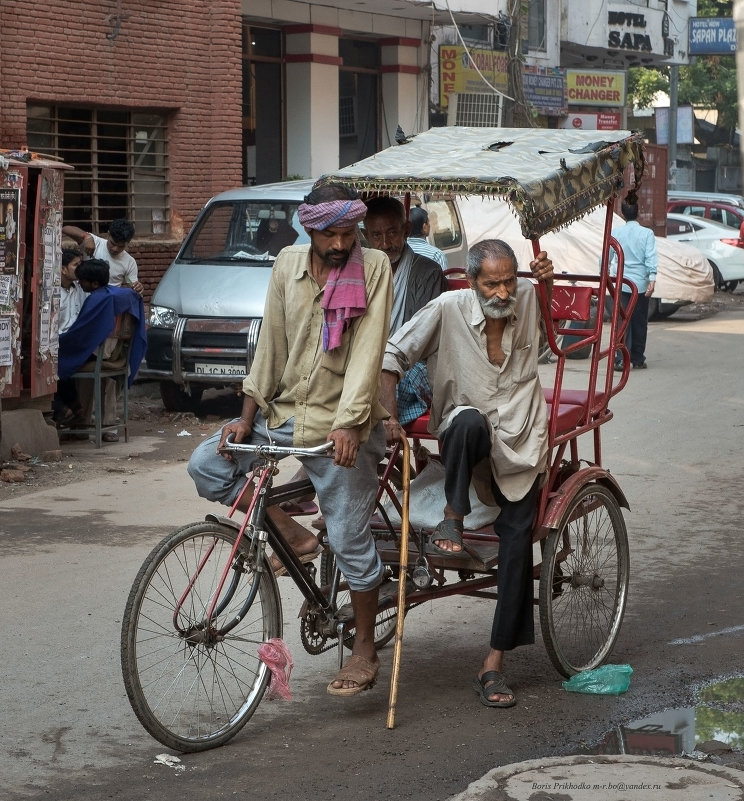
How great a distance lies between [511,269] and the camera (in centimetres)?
474

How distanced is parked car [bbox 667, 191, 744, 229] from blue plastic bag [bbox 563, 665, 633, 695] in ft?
71.0

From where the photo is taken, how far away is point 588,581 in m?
5.29

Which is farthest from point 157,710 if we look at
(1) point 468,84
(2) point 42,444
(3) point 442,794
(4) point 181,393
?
(1) point 468,84

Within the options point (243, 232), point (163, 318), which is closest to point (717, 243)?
point (243, 232)

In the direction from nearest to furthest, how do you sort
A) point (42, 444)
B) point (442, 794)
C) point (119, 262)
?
point (442, 794)
point (42, 444)
point (119, 262)

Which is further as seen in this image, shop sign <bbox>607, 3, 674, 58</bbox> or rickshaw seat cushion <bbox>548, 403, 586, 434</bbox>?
shop sign <bbox>607, 3, 674, 58</bbox>

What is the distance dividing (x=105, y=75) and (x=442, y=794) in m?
12.9

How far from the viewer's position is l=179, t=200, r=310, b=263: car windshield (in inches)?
487

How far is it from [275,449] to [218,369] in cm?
726

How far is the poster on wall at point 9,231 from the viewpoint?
9102 mm

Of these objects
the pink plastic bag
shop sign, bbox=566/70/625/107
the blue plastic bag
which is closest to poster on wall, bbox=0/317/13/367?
the pink plastic bag

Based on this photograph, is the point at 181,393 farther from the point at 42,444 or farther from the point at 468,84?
the point at 468,84

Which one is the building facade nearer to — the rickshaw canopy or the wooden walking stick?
the rickshaw canopy

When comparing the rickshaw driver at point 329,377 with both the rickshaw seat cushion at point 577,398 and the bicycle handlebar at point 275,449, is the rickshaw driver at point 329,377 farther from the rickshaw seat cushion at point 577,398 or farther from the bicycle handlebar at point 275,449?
the rickshaw seat cushion at point 577,398
